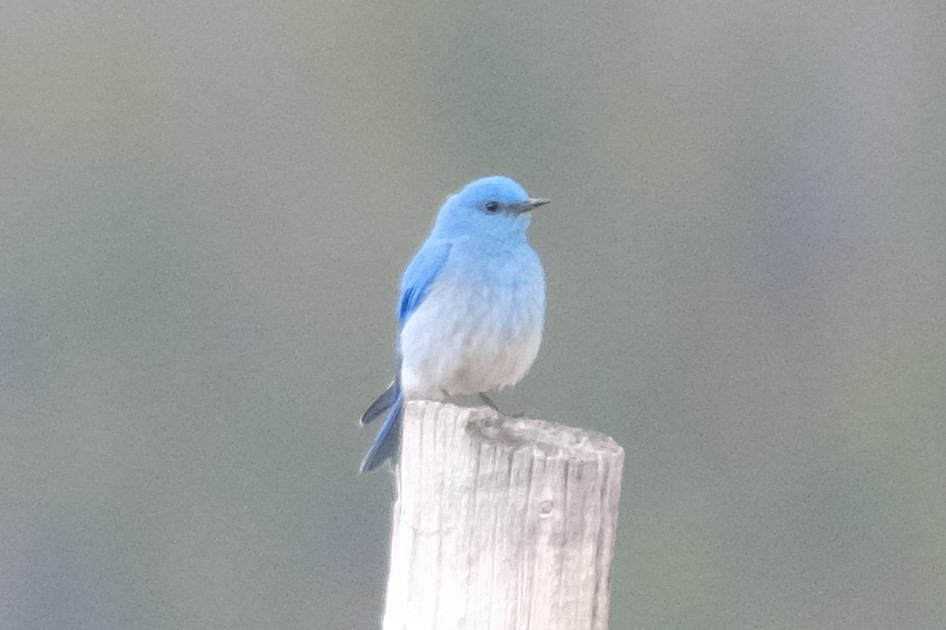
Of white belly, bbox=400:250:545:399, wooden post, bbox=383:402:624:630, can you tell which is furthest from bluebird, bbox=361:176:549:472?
wooden post, bbox=383:402:624:630

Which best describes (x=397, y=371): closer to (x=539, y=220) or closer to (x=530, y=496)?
(x=530, y=496)

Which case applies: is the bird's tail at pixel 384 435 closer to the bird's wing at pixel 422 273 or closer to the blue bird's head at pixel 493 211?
the bird's wing at pixel 422 273

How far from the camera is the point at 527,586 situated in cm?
151

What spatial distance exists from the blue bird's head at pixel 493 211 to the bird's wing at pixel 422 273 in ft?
0.17

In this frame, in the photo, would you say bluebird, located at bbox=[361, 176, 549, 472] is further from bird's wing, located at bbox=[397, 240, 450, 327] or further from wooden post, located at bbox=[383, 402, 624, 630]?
wooden post, located at bbox=[383, 402, 624, 630]

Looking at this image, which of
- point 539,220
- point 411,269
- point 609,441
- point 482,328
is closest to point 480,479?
Answer: point 609,441

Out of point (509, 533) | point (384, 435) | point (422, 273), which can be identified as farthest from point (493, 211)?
point (509, 533)

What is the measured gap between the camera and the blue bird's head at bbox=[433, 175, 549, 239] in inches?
120

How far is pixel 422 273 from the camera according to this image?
10.1 feet

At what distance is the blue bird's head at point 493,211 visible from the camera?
3.04 metres

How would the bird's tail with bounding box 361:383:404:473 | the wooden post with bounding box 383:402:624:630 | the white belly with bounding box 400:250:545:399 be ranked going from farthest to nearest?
1. the bird's tail with bounding box 361:383:404:473
2. the white belly with bounding box 400:250:545:399
3. the wooden post with bounding box 383:402:624:630

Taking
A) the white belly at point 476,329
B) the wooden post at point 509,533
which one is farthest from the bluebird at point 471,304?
the wooden post at point 509,533

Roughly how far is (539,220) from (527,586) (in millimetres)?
4077

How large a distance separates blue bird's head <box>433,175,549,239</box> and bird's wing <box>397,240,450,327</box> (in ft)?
0.17
